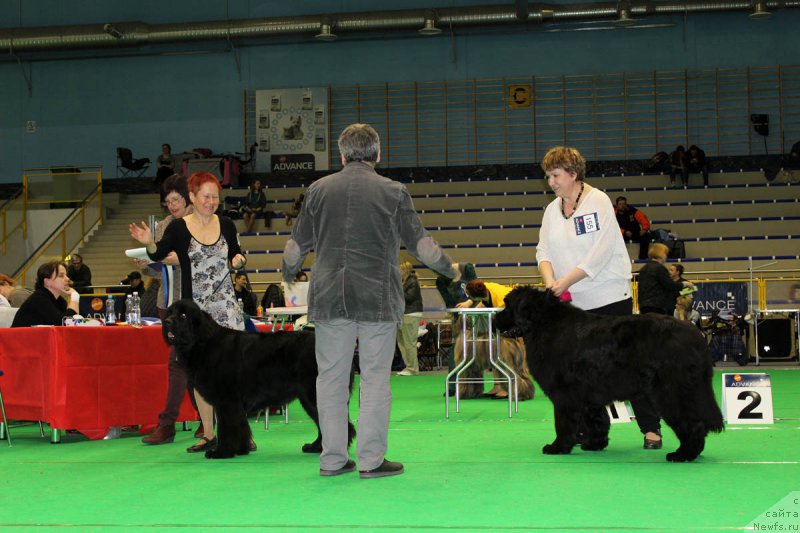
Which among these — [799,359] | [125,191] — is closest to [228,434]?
[799,359]

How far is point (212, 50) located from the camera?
2205 centimetres

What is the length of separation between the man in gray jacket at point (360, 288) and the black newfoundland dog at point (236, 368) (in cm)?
85

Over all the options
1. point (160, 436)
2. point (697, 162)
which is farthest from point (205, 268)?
point (697, 162)

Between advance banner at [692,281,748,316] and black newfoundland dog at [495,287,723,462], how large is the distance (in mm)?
9246

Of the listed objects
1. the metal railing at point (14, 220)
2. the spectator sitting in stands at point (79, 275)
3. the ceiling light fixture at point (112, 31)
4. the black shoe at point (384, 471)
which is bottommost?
the black shoe at point (384, 471)

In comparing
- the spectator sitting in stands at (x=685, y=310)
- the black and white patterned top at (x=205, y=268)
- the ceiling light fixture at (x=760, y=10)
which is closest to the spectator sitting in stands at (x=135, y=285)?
the spectator sitting in stands at (x=685, y=310)

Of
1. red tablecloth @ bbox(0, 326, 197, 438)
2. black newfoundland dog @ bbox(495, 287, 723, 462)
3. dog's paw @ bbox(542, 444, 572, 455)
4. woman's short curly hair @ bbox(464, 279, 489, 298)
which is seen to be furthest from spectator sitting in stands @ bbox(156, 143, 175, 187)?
dog's paw @ bbox(542, 444, 572, 455)

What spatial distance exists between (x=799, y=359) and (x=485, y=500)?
11.1m

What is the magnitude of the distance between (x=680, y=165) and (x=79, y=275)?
1196 centimetres

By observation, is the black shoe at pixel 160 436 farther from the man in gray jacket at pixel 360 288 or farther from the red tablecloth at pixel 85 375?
the man in gray jacket at pixel 360 288

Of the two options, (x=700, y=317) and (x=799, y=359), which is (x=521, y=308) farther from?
(x=799, y=359)

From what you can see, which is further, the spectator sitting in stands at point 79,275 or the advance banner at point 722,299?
the spectator sitting in stands at point 79,275

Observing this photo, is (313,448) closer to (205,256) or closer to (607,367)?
(205,256)

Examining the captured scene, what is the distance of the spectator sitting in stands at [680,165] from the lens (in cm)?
1889
